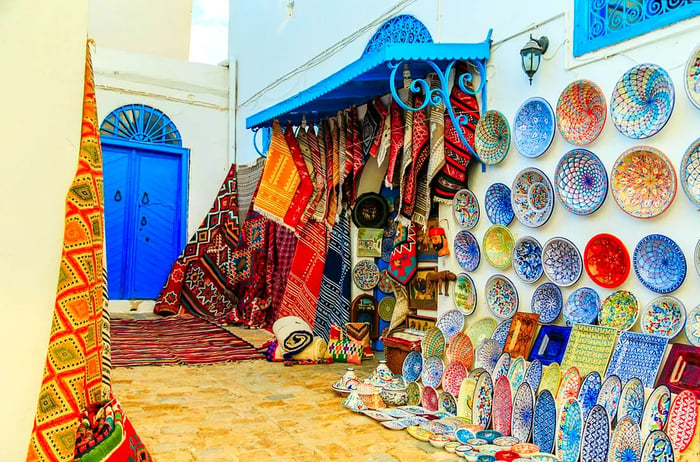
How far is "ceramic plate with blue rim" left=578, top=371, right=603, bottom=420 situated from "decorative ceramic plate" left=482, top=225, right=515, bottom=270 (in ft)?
3.02

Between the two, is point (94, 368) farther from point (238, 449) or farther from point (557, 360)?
point (557, 360)

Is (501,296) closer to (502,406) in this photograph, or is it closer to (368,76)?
(502,406)

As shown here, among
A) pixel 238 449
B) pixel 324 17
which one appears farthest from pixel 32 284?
pixel 324 17

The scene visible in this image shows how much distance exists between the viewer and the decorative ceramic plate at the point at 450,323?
11.9 feet

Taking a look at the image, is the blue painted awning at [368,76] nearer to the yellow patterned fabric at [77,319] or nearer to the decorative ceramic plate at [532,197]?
the decorative ceramic plate at [532,197]

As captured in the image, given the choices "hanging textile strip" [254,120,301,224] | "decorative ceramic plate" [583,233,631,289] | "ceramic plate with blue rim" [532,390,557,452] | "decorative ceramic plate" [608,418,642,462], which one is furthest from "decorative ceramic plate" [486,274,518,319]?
"hanging textile strip" [254,120,301,224]

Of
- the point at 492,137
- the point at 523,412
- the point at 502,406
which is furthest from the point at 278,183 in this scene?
the point at 523,412

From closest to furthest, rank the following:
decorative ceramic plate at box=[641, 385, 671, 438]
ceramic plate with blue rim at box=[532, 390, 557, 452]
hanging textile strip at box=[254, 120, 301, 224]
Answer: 1. decorative ceramic plate at box=[641, 385, 671, 438]
2. ceramic plate with blue rim at box=[532, 390, 557, 452]
3. hanging textile strip at box=[254, 120, 301, 224]

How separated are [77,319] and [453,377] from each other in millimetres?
2314

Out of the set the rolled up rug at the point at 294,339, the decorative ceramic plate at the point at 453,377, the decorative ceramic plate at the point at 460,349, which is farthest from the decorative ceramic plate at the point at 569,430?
the rolled up rug at the point at 294,339

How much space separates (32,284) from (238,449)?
167cm

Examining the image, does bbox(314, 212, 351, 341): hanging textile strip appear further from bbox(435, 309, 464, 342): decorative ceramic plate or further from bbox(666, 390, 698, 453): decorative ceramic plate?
bbox(666, 390, 698, 453): decorative ceramic plate

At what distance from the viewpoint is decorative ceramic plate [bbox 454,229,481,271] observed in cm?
359

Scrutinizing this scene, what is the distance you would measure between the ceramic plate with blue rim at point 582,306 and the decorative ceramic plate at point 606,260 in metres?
0.08
